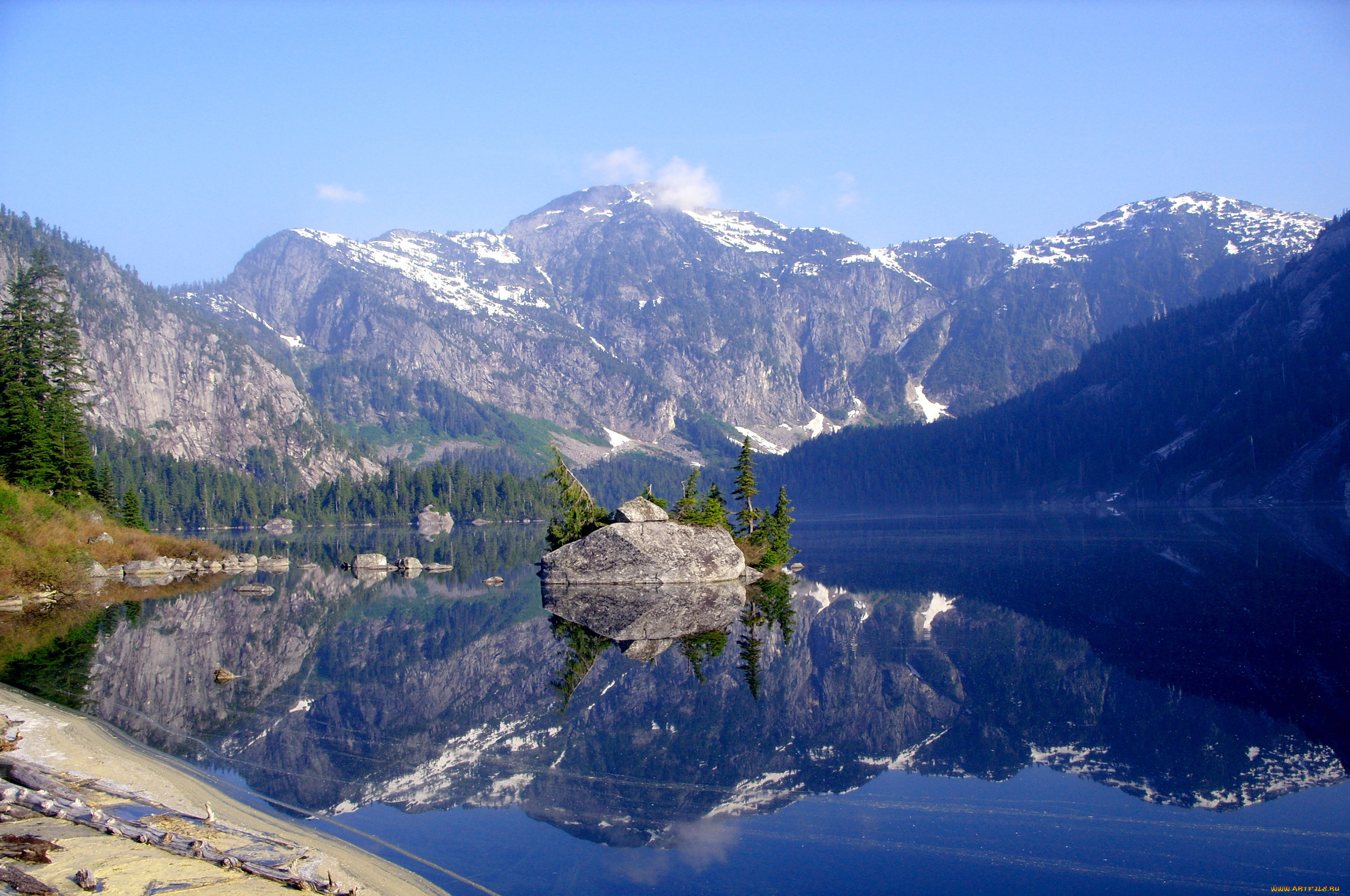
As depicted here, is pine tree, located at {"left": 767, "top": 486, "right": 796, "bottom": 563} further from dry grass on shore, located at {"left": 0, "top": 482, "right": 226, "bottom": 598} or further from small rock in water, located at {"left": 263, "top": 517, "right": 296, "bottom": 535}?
small rock in water, located at {"left": 263, "top": 517, "right": 296, "bottom": 535}

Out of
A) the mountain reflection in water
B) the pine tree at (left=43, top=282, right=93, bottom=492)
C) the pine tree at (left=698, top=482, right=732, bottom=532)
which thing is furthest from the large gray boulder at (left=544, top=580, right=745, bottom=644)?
the pine tree at (left=43, top=282, right=93, bottom=492)

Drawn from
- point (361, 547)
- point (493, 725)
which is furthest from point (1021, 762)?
point (361, 547)

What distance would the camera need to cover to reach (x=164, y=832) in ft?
48.3

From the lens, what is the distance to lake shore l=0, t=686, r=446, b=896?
1334cm

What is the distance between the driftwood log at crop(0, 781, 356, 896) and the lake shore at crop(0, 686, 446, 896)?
1.7 inches

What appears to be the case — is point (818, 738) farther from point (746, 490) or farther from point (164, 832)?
point (746, 490)

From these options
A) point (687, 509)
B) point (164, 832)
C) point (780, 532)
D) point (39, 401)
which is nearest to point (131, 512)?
point (39, 401)

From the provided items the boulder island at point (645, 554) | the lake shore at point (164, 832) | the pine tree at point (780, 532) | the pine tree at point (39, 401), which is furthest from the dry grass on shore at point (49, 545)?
the pine tree at point (780, 532)

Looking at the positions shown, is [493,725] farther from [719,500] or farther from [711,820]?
[719,500]

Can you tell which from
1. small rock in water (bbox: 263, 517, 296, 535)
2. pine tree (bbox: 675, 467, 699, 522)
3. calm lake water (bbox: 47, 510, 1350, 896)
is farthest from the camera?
small rock in water (bbox: 263, 517, 296, 535)

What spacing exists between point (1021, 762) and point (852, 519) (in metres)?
177

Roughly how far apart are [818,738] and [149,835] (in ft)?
53.7

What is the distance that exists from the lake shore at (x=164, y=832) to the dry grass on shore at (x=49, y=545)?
124 ft

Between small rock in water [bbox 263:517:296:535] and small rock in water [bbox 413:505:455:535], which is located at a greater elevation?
small rock in water [bbox 413:505:455:535]
